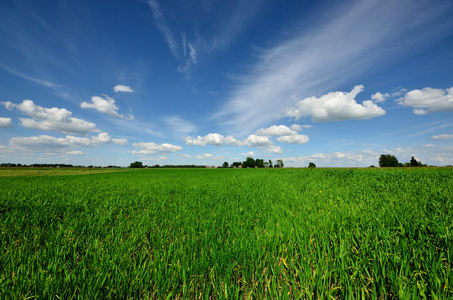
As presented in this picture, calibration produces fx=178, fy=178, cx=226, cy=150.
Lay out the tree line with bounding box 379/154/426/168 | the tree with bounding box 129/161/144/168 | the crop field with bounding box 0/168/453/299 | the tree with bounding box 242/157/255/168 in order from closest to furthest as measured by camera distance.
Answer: the crop field with bounding box 0/168/453/299, the tree line with bounding box 379/154/426/168, the tree with bounding box 129/161/144/168, the tree with bounding box 242/157/255/168

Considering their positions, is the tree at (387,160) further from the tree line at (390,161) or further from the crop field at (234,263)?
the crop field at (234,263)

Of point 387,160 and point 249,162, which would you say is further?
point 249,162

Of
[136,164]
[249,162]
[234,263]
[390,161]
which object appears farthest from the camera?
[249,162]

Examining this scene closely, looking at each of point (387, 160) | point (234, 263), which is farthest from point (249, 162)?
point (234, 263)

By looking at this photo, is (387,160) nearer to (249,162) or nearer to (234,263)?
(249,162)

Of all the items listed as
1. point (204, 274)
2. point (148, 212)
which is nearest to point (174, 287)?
point (204, 274)

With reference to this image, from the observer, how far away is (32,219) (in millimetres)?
3973

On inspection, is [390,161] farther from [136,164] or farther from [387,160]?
[136,164]

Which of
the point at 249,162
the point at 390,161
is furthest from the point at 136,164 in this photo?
the point at 390,161

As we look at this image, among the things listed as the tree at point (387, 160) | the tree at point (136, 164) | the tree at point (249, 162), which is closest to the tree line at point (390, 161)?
the tree at point (387, 160)

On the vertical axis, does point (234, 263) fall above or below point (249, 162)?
below

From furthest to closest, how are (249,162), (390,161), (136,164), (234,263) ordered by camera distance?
(249,162), (136,164), (390,161), (234,263)

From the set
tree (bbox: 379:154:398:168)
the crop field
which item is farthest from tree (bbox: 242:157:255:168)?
the crop field

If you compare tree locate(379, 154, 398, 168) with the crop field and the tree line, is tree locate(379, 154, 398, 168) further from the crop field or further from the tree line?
the crop field
